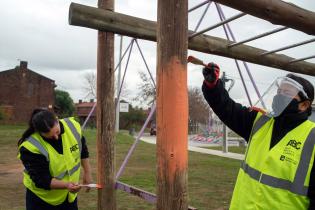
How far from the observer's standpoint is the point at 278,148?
2.41 m

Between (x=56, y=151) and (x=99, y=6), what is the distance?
159cm

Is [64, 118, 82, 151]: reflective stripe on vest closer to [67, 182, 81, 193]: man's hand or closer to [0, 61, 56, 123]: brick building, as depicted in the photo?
[67, 182, 81, 193]: man's hand

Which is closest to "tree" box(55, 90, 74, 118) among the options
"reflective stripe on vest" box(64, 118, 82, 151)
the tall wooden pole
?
the tall wooden pole

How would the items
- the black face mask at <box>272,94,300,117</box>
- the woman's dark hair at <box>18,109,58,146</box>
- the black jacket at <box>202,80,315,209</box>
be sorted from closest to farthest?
1. the black face mask at <box>272,94,300,117</box>
2. the black jacket at <box>202,80,315,209</box>
3. the woman's dark hair at <box>18,109,58,146</box>

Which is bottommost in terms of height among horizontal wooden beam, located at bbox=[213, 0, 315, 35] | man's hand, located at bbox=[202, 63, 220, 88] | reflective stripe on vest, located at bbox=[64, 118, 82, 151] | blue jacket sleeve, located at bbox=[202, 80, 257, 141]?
reflective stripe on vest, located at bbox=[64, 118, 82, 151]

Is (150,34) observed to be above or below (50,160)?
above

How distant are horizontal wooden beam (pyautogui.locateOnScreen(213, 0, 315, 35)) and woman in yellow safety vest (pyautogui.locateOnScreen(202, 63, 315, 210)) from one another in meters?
0.51

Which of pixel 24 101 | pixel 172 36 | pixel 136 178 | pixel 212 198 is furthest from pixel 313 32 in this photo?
pixel 24 101

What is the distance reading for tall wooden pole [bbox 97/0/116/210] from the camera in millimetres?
4445

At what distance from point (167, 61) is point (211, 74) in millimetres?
348

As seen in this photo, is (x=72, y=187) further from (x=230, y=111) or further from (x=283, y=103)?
(x=283, y=103)

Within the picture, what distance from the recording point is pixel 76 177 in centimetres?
379

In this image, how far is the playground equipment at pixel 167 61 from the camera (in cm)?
272

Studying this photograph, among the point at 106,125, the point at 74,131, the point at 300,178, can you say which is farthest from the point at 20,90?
the point at 300,178
